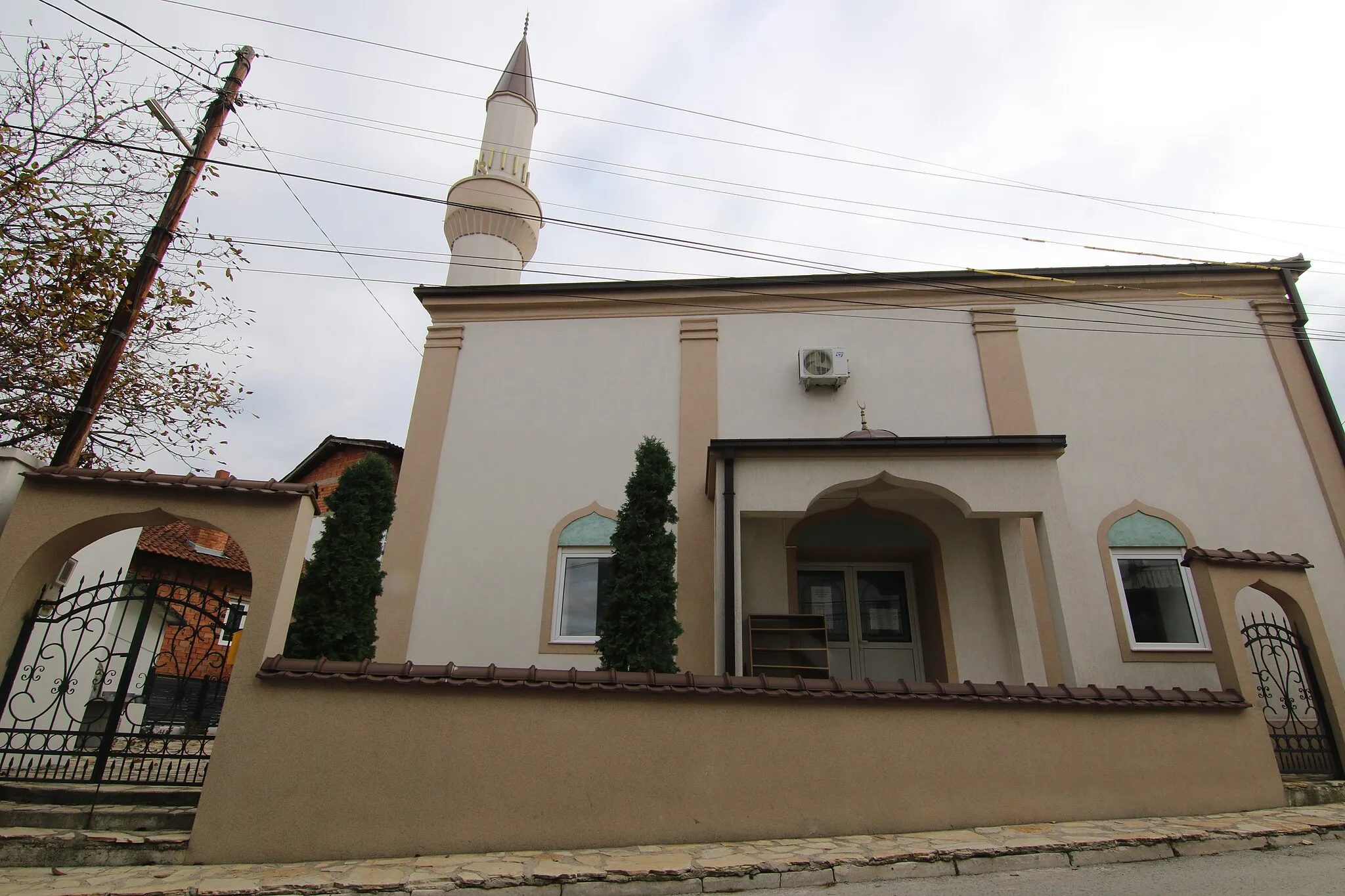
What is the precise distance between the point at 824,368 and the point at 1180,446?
4180 mm

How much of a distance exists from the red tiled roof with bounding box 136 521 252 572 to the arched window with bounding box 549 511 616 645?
7.83 m

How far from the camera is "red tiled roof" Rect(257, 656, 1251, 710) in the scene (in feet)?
15.9

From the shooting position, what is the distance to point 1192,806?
5.14 m

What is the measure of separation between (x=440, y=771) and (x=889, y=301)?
7748 millimetres

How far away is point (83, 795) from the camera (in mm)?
4707

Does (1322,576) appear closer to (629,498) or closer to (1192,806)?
(1192,806)

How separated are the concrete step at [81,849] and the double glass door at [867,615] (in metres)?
6.38

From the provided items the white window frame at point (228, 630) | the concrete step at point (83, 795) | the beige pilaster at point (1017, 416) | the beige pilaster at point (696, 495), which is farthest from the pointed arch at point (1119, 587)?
the concrete step at point (83, 795)

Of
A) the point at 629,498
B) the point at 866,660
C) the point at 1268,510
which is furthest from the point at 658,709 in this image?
the point at 1268,510

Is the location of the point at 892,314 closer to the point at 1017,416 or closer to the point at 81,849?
the point at 1017,416

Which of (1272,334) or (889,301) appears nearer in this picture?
(1272,334)

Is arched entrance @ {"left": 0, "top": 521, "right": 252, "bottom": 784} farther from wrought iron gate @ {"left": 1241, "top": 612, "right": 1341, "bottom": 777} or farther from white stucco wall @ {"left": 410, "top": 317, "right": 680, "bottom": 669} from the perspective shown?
wrought iron gate @ {"left": 1241, "top": 612, "right": 1341, "bottom": 777}

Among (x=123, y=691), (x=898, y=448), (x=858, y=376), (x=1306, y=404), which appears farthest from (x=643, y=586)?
(x=1306, y=404)

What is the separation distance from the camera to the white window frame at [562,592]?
8148 mm
